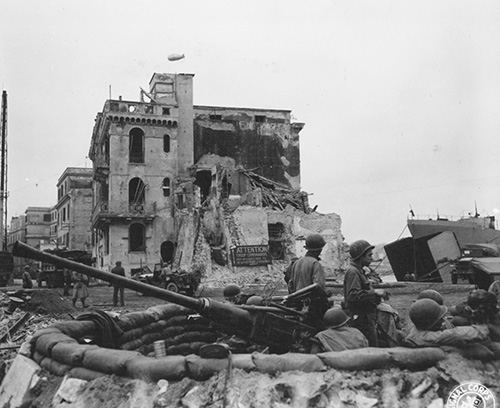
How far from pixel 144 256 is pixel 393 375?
36078 millimetres

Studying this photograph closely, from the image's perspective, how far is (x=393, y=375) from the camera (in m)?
3.64

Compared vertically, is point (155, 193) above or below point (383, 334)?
above

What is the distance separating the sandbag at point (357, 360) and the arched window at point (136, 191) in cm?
3646

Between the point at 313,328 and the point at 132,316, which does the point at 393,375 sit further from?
the point at 132,316

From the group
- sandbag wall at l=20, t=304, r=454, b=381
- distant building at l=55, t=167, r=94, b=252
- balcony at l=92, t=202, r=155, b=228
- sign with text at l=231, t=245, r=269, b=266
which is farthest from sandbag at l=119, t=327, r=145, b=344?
distant building at l=55, t=167, r=94, b=252

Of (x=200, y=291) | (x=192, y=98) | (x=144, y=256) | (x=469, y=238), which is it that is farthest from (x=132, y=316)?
(x=192, y=98)

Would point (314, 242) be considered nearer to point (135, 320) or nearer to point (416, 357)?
point (135, 320)

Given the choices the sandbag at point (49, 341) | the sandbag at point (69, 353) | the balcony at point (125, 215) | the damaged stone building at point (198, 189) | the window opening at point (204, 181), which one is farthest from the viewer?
the window opening at point (204, 181)

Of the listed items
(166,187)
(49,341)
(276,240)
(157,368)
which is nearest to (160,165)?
(166,187)

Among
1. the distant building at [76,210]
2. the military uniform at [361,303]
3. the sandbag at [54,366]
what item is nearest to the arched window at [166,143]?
the distant building at [76,210]

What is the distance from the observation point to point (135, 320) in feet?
21.5

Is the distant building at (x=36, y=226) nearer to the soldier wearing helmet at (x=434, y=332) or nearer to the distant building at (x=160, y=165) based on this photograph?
the distant building at (x=160, y=165)

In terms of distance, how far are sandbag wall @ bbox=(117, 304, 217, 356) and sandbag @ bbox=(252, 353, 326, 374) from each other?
2774mm

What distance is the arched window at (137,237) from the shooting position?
128 ft
